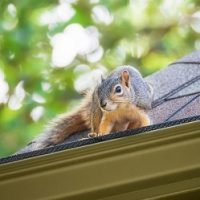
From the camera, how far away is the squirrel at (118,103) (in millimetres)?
1095

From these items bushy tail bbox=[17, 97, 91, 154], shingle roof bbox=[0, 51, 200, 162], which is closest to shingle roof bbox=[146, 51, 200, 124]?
shingle roof bbox=[0, 51, 200, 162]

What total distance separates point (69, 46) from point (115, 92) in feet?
0.60

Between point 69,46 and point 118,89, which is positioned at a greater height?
point 69,46

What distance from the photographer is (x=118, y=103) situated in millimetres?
1102

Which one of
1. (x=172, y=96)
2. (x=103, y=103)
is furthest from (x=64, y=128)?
(x=172, y=96)

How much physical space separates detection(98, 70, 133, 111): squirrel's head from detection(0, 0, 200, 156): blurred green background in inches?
2.5

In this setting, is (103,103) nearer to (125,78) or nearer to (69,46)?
(125,78)

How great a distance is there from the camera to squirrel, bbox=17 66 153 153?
1095mm

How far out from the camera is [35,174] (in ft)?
3.63

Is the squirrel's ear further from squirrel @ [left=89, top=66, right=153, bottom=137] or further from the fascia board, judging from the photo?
the fascia board

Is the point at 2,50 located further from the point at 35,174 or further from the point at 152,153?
the point at 152,153

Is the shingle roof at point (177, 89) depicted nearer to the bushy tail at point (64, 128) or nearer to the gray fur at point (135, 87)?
the gray fur at point (135, 87)

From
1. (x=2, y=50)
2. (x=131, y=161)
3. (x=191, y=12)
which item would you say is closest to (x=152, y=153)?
(x=131, y=161)

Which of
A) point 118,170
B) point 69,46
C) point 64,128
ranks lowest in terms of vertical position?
point 118,170
